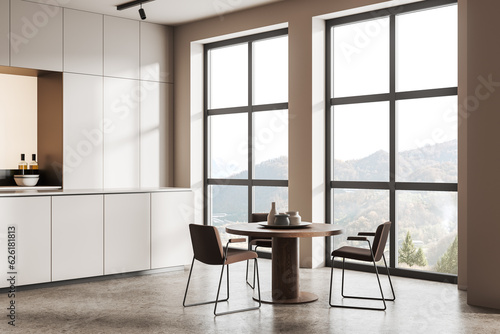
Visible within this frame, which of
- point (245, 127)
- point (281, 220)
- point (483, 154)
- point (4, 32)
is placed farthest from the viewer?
point (245, 127)

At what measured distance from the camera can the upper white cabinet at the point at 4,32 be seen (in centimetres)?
712

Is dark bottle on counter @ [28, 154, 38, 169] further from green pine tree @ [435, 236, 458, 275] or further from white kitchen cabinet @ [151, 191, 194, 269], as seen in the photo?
green pine tree @ [435, 236, 458, 275]

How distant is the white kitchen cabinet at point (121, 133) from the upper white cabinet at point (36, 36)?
81 cm

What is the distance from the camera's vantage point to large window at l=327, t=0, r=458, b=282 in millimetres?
6445

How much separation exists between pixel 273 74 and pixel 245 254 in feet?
11.2

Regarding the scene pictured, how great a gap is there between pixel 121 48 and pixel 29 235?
10.3 ft

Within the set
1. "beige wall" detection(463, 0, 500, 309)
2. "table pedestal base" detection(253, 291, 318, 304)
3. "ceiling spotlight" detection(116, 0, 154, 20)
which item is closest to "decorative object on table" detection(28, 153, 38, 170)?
"ceiling spotlight" detection(116, 0, 154, 20)

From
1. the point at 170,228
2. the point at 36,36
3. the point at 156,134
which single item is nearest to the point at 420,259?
the point at 170,228

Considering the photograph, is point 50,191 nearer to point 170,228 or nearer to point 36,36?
point 170,228

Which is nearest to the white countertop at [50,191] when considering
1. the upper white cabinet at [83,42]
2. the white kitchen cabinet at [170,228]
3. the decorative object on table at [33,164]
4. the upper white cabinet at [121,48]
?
the white kitchen cabinet at [170,228]

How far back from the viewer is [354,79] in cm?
727

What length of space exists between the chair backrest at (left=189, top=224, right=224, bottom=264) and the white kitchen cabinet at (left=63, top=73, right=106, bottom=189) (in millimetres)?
3106

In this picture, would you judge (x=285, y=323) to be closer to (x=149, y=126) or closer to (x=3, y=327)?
(x=3, y=327)

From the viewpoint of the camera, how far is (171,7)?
25.8ft
